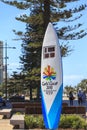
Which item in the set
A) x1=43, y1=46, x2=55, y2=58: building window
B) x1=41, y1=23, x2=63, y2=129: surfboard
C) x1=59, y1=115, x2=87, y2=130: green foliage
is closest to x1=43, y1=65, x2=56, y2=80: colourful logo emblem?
x1=41, y1=23, x2=63, y2=129: surfboard

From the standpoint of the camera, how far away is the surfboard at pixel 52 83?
1430 cm

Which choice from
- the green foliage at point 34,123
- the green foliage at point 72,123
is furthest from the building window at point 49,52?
the green foliage at point 34,123

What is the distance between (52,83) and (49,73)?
342 millimetres

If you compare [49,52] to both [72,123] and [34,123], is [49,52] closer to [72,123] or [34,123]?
[72,123]

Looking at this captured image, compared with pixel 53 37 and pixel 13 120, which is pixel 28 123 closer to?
pixel 13 120

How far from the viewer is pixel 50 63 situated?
14.5 metres

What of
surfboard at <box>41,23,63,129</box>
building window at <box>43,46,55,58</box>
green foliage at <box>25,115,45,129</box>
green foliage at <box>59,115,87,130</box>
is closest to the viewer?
surfboard at <box>41,23,63,129</box>

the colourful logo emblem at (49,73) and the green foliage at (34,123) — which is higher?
the colourful logo emblem at (49,73)

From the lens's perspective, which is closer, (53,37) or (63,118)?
(53,37)

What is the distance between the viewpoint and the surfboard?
14.3 m

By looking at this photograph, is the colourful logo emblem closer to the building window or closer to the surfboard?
the surfboard

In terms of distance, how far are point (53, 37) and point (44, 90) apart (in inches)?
65.0

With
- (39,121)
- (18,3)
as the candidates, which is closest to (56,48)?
(39,121)

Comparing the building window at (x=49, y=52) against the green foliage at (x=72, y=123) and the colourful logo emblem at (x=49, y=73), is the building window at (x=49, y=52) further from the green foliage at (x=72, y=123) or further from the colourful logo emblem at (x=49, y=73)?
the green foliage at (x=72, y=123)
